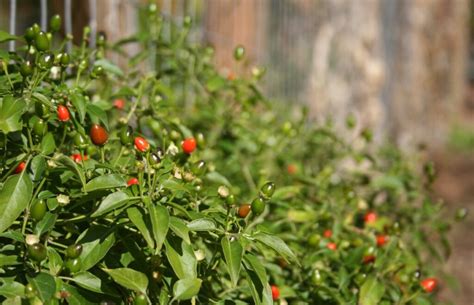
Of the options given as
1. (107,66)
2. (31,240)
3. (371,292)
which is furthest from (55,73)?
(371,292)

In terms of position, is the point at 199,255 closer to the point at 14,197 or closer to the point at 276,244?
the point at 276,244

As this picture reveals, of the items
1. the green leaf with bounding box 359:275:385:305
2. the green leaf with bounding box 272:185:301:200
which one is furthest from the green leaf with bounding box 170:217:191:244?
the green leaf with bounding box 272:185:301:200

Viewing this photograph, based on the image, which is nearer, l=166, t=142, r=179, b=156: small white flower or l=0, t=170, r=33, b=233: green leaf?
l=0, t=170, r=33, b=233: green leaf

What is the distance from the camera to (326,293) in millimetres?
1613

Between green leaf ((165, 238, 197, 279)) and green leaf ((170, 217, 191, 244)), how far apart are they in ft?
0.12

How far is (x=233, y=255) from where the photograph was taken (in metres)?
1.19

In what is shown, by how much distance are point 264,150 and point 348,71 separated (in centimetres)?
315

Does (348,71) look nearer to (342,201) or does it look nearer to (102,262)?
(342,201)

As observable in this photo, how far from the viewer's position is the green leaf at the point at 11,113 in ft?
A: 4.04

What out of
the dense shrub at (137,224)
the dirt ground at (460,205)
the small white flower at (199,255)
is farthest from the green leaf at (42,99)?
the dirt ground at (460,205)

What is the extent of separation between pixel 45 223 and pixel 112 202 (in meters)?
0.14

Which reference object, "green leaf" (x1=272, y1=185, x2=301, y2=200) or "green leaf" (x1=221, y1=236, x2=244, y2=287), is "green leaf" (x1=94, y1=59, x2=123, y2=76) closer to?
"green leaf" (x1=272, y1=185, x2=301, y2=200)

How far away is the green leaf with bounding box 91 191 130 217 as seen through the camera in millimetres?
1156

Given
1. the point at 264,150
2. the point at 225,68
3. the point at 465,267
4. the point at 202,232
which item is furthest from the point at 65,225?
the point at 465,267
